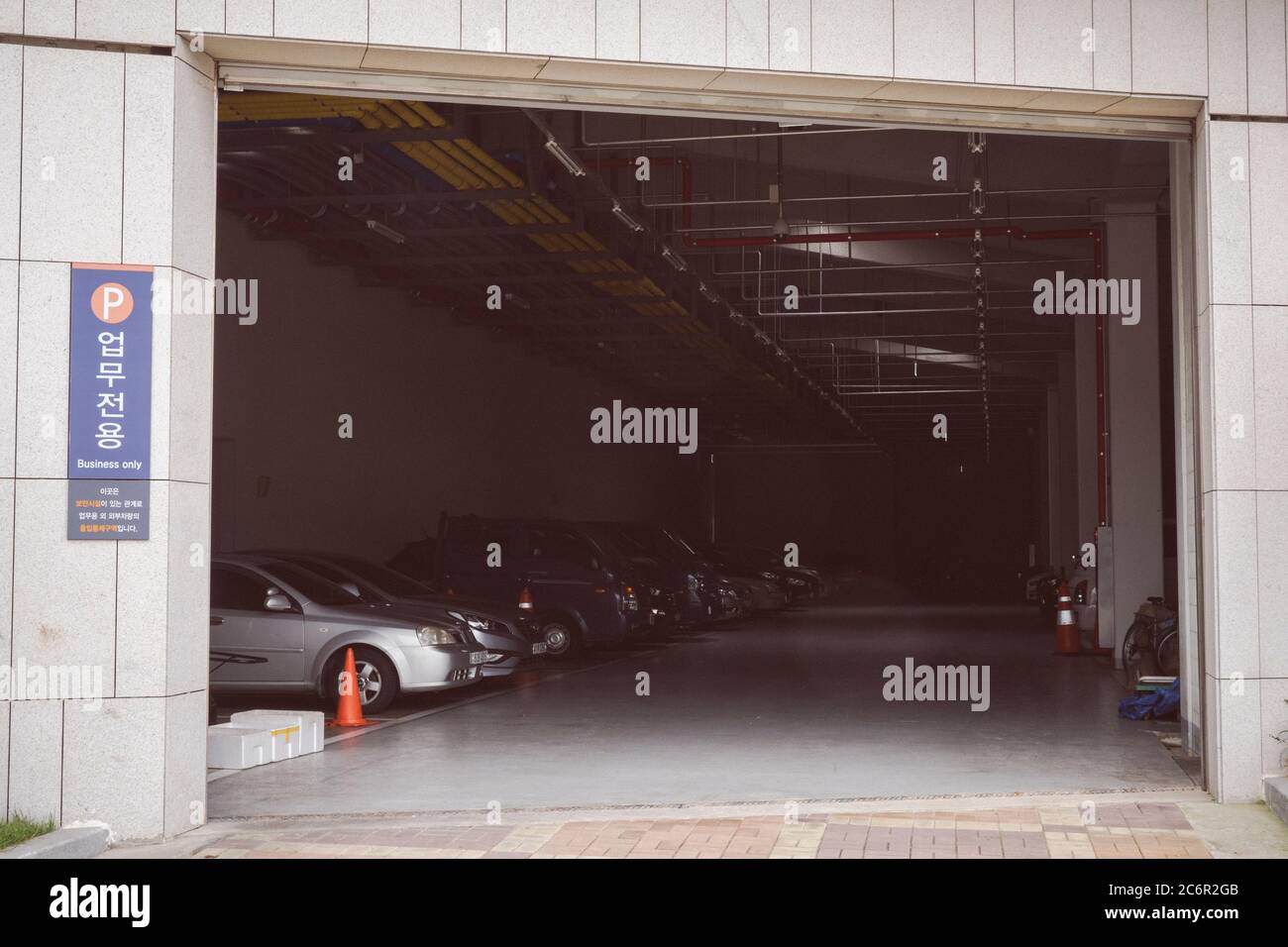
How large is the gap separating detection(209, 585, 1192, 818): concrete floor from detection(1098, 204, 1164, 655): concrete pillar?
1328mm

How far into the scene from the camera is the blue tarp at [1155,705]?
1123cm

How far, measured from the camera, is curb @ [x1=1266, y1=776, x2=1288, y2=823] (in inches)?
270

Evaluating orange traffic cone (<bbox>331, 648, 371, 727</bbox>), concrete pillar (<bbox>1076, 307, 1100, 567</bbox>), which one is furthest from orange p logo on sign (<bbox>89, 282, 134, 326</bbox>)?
concrete pillar (<bbox>1076, 307, 1100, 567</bbox>)

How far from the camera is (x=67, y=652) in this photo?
6.62 meters

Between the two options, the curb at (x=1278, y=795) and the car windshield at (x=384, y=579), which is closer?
the curb at (x=1278, y=795)

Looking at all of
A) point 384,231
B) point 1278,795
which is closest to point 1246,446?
point 1278,795

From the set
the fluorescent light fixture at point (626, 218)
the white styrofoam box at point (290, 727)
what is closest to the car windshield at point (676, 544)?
the fluorescent light fixture at point (626, 218)

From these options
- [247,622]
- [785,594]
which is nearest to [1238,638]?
[247,622]

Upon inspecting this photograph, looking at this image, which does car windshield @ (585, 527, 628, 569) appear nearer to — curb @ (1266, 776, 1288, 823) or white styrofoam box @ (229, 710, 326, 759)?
white styrofoam box @ (229, 710, 326, 759)

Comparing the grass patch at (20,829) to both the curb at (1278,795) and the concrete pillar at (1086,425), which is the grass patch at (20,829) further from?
the concrete pillar at (1086,425)

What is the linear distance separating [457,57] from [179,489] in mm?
2767

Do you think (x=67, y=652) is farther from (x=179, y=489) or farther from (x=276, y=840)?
(x=276, y=840)

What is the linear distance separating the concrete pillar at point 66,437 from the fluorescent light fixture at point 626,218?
860 centimetres

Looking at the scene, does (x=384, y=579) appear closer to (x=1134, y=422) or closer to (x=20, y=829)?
(x=20, y=829)
